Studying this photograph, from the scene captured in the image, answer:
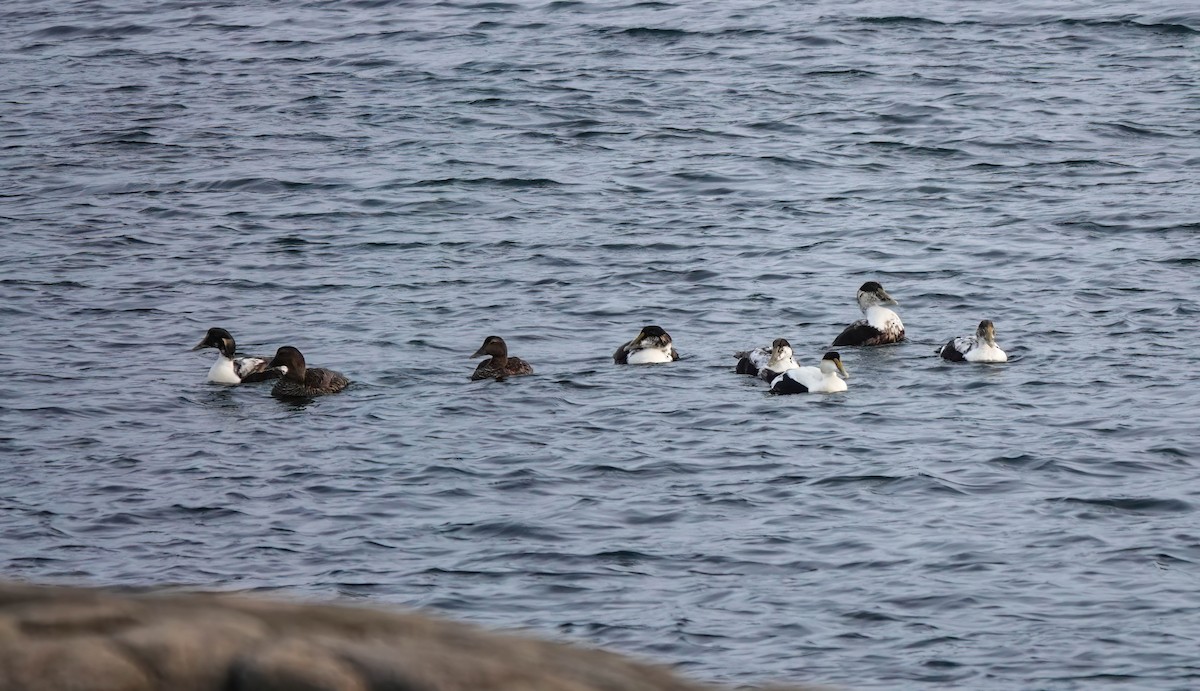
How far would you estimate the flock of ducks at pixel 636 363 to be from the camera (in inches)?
577

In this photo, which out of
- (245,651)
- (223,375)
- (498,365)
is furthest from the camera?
(223,375)

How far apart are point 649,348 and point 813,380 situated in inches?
60.8

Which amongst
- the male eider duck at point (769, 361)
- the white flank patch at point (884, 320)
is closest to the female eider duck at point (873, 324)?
the white flank patch at point (884, 320)

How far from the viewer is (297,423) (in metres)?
13.9

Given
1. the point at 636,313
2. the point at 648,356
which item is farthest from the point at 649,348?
the point at 636,313

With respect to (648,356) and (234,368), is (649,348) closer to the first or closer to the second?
(648,356)

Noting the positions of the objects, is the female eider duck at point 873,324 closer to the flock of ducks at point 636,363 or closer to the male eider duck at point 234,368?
the flock of ducks at point 636,363

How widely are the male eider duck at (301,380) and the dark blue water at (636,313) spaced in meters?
0.19

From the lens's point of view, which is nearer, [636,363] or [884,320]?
[636,363]

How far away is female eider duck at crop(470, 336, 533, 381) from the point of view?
14.9 m

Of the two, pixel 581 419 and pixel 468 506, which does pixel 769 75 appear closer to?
pixel 581 419

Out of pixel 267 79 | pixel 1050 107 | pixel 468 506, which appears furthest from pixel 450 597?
pixel 267 79

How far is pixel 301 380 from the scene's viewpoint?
48.3 feet

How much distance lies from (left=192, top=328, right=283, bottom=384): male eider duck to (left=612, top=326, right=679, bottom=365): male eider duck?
316 cm
